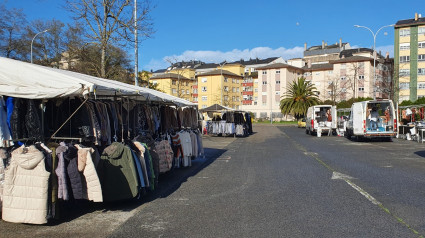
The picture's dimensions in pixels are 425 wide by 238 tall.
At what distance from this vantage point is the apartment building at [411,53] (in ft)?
203

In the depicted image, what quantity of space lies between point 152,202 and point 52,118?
2670 millimetres

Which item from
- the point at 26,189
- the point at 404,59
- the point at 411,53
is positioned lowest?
the point at 26,189


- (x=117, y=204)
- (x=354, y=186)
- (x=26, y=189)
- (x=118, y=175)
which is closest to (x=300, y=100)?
(x=354, y=186)

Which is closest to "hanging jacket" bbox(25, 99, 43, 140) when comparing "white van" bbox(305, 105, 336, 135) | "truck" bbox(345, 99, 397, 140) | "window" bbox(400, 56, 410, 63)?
"truck" bbox(345, 99, 397, 140)

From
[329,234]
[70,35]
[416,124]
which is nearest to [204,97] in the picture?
[70,35]

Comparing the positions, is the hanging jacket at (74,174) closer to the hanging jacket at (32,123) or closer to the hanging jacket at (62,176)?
the hanging jacket at (62,176)

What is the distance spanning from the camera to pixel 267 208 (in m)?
6.32

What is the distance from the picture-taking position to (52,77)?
6160 millimetres

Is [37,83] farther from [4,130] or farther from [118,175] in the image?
[118,175]

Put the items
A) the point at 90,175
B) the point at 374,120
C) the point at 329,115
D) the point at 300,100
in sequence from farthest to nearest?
the point at 300,100 → the point at 329,115 → the point at 374,120 → the point at 90,175

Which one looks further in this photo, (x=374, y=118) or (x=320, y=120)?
(x=320, y=120)

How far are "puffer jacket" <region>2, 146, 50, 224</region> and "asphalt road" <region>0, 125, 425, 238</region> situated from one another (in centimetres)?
19

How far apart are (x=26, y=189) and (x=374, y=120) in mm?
20700

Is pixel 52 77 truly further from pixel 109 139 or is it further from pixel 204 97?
pixel 204 97
